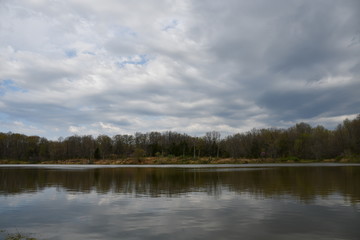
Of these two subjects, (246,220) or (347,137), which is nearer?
(246,220)

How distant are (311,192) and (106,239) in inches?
746

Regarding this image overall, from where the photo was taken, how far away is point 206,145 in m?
165

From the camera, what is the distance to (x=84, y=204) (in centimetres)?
1991

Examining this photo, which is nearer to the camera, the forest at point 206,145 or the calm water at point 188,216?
the calm water at point 188,216

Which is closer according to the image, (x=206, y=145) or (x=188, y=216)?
(x=188, y=216)

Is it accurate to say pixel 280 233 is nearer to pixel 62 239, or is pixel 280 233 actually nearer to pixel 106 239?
pixel 106 239

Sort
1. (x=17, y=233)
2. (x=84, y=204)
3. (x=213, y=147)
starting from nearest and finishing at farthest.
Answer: (x=17, y=233) < (x=84, y=204) < (x=213, y=147)

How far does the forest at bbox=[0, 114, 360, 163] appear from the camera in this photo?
4852 inches

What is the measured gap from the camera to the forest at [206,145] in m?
123

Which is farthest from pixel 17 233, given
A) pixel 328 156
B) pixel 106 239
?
pixel 328 156

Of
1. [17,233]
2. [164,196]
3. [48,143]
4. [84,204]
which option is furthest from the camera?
[48,143]

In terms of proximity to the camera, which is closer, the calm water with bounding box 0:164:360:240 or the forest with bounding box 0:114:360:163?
the calm water with bounding box 0:164:360:240

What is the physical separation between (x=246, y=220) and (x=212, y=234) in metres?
3.19

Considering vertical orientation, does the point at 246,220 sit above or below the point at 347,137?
below
